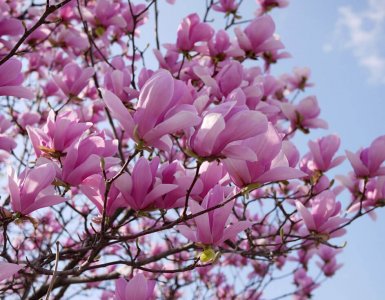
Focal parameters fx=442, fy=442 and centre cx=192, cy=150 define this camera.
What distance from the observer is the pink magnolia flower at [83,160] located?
124 cm

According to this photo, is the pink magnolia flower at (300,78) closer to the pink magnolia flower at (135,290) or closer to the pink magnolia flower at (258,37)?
the pink magnolia flower at (258,37)

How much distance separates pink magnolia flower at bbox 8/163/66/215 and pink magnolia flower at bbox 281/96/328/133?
5.69 feet

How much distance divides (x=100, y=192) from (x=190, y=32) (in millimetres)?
1443

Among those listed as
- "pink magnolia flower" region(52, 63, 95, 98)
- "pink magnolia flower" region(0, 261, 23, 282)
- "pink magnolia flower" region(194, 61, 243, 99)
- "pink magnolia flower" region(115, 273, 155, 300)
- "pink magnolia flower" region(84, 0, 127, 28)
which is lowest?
"pink magnolia flower" region(0, 261, 23, 282)

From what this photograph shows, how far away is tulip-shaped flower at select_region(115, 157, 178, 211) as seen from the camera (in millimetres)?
1210

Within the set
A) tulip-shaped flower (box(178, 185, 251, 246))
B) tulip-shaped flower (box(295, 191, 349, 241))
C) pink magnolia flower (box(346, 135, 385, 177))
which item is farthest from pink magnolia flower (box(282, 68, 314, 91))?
tulip-shaped flower (box(178, 185, 251, 246))

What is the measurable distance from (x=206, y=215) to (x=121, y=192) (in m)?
0.25

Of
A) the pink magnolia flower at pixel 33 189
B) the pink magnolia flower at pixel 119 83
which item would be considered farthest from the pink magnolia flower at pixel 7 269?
the pink magnolia flower at pixel 119 83

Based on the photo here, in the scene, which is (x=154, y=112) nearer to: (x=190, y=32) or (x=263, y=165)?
(x=263, y=165)

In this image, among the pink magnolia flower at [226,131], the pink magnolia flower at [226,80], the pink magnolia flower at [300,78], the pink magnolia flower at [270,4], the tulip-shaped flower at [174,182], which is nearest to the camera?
the pink magnolia flower at [226,131]

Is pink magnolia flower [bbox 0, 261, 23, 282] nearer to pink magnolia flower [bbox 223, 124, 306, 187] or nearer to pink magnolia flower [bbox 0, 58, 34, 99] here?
pink magnolia flower [bbox 223, 124, 306, 187]

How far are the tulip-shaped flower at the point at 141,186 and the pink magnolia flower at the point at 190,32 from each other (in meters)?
1.35

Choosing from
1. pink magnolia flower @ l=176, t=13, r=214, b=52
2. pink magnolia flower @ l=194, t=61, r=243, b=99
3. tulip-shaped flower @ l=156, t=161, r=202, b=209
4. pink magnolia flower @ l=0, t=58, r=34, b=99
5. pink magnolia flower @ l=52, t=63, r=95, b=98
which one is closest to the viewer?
tulip-shaped flower @ l=156, t=161, r=202, b=209

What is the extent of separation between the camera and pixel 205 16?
3041 millimetres
